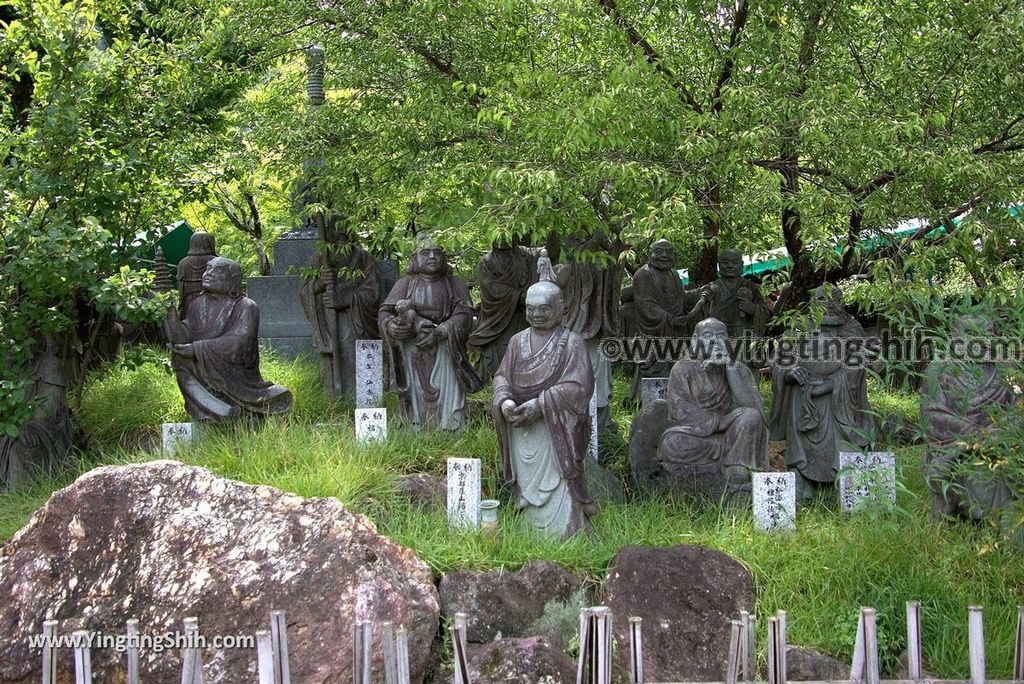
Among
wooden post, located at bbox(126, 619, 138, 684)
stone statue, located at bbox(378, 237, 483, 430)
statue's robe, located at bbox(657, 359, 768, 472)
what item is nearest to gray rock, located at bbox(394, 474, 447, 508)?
stone statue, located at bbox(378, 237, 483, 430)

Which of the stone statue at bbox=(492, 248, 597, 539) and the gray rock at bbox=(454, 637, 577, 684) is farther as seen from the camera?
the stone statue at bbox=(492, 248, 597, 539)

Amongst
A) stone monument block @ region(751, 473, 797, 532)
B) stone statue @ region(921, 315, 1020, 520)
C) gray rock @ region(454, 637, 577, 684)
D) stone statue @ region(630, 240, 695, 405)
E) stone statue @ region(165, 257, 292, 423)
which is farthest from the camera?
stone statue @ region(630, 240, 695, 405)

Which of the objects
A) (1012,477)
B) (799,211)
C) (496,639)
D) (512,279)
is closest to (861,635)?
(1012,477)

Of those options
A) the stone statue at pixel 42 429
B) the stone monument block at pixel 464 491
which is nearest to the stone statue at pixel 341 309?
the stone statue at pixel 42 429

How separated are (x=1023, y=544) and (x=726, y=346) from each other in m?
2.46

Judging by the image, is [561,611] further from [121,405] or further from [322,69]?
[322,69]

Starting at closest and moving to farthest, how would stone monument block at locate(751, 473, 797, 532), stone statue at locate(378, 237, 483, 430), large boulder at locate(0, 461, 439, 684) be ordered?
large boulder at locate(0, 461, 439, 684) < stone monument block at locate(751, 473, 797, 532) < stone statue at locate(378, 237, 483, 430)

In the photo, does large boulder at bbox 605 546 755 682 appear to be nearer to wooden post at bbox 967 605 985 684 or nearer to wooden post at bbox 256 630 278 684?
wooden post at bbox 967 605 985 684

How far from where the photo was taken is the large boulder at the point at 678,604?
5.72 meters

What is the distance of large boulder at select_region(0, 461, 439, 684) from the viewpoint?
544 cm

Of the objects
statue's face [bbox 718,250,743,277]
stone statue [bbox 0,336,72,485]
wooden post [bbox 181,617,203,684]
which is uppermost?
statue's face [bbox 718,250,743,277]

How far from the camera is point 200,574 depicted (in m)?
5.57

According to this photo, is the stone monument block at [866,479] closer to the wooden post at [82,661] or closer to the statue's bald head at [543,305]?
the statue's bald head at [543,305]

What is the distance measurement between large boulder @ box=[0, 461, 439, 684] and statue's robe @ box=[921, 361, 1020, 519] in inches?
132
